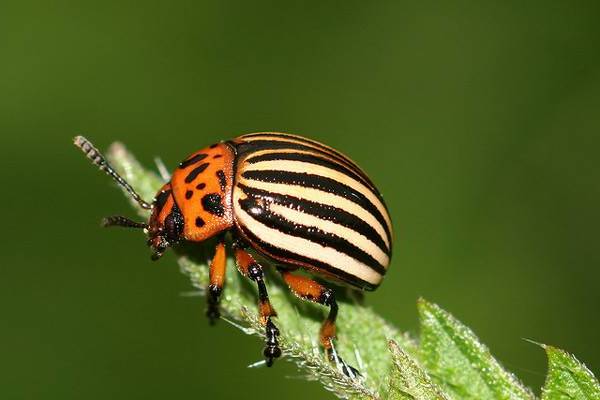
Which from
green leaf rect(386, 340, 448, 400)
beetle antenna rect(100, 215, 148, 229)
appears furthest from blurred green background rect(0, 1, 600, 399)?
green leaf rect(386, 340, 448, 400)

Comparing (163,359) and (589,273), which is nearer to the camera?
(163,359)

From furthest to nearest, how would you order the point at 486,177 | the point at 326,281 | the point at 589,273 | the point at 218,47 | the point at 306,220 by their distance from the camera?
the point at 218,47 < the point at 486,177 < the point at 589,273 < the point at 326,281 < the point at 306,220

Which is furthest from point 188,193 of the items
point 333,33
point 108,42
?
point 333,33

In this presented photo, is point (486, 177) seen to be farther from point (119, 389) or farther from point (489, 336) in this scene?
point (119, 389)

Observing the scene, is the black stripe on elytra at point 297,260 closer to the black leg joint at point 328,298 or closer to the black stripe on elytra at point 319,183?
the black leg joint at point 328,298

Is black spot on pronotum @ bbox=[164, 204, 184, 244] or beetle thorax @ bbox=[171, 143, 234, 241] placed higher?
beetle thorax @ bbox=[171, 143, 234, 241]

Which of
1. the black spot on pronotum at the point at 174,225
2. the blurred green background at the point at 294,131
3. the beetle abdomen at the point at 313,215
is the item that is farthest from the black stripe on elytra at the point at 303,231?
the blurred green background at the point at 294,131

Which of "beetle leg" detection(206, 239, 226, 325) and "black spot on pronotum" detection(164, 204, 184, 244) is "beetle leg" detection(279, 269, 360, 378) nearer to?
"beetle leg" detection(206, 239, 226, 325)
